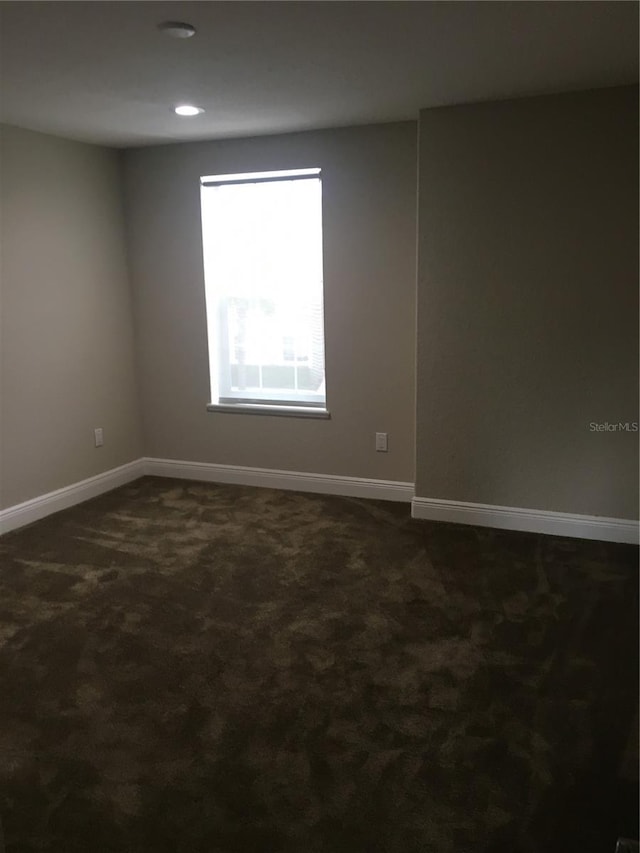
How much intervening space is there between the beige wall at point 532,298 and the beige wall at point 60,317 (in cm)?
204

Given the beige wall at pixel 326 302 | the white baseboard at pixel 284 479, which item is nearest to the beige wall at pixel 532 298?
the beige wall at pixel 326 302

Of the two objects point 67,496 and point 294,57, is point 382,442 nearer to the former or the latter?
point 67,496

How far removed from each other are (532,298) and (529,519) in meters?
1.14

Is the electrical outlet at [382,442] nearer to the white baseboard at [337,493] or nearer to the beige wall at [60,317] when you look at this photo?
the white baseboard at [337,493]

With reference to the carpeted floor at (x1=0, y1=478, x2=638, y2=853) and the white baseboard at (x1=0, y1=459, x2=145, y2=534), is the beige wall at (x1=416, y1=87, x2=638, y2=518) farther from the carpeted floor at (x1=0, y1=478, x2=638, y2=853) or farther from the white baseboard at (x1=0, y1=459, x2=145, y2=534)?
the white baseboard at (x1=0, y1=459, x2=145, y2=534)

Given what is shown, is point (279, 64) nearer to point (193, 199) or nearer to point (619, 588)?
point (193, 199)

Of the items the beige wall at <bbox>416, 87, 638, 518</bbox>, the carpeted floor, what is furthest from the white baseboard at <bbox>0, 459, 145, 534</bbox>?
the beige wall at <bbox>416, 87, 638, 518</bbox>

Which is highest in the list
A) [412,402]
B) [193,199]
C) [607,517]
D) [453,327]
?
[193,199]

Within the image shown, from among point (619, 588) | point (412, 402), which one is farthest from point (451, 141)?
point (619, 588)

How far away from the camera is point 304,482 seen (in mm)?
4395

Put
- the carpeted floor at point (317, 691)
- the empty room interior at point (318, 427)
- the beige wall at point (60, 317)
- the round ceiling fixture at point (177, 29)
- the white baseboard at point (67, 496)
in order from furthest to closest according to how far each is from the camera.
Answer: the white baseboard at point (67, 496) < the beige wall at point (60, 317) < the round ceiling fixture at point (177, 29) < the empty room interior at point (318, 427) < the carpeted floor at point (317, 691)

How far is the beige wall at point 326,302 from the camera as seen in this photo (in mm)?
3869

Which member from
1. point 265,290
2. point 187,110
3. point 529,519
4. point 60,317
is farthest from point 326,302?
point 529,519

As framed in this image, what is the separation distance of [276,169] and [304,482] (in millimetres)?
1894
